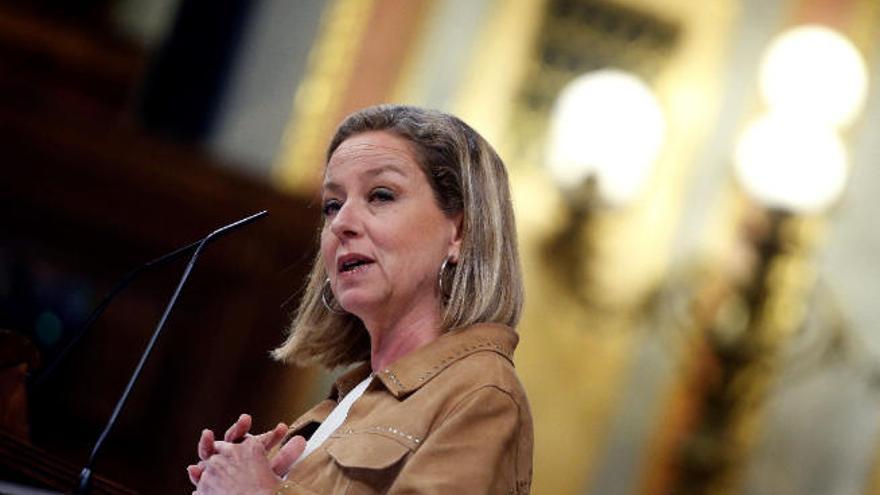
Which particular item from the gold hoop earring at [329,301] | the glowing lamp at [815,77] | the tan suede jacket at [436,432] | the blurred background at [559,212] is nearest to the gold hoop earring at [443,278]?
the tan suede jacket at [436,432]

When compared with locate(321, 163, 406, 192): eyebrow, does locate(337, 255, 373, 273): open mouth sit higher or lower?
lower

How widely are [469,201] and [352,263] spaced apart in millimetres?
168

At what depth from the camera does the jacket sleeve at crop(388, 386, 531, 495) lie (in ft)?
5.17

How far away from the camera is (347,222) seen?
185 cm

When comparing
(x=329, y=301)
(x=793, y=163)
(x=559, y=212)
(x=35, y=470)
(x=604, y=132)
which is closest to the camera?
(x=35, y=470)

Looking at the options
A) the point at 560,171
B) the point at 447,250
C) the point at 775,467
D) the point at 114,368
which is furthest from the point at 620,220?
the point at 447,250

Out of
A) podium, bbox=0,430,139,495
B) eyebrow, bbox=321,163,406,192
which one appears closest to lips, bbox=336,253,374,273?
eyebrow, bbox=321,163,406,192

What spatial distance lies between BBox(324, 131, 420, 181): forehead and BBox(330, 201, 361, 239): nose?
51 millimetres

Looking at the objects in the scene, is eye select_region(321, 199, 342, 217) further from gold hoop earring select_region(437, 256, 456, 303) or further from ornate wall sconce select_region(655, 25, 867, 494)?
ornate wall sconce select_region(655, 25, 867, 494)

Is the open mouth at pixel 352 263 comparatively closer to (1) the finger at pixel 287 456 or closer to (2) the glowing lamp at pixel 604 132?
(1) the finger at pixel 287 456

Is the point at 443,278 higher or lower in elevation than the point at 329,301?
higher

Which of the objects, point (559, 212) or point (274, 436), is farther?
point (559, 212)

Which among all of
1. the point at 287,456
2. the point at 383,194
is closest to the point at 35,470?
the point at 287,456

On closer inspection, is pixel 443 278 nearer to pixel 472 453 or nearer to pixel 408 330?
pixel 408 330
